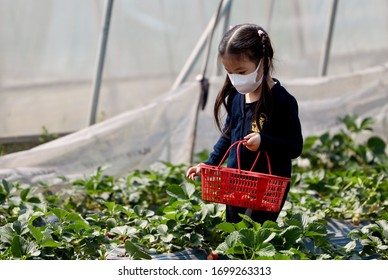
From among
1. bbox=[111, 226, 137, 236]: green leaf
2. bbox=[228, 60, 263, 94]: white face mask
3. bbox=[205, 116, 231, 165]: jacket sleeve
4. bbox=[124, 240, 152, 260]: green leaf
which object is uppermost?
bbox=[228, 60, 263, 94]: white face mask

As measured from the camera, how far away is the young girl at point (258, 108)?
3848mm

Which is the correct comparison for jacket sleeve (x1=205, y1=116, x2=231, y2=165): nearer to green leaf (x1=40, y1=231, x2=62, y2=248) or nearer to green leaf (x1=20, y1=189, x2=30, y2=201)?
green leaf (x1=40, y1=231, x2=62, y2=248)

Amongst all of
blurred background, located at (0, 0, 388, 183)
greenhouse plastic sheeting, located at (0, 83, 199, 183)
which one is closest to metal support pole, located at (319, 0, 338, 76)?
blurred background, located at (0, 0, 388, 183)

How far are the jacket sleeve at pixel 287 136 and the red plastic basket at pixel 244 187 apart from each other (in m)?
0.08

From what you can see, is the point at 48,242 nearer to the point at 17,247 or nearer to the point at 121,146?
the point at 17,247

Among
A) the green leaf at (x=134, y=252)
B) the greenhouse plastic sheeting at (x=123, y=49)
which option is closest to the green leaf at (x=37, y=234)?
the green leaf at (x=134, y=252)

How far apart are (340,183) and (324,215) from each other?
51 centimetres

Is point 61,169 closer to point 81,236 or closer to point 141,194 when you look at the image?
point 141,194

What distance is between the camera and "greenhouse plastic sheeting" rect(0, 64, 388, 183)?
5.30 metres

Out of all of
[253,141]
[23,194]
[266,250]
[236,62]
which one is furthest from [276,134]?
[23,194]

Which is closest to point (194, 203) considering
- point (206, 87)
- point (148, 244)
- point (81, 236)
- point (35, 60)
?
point (148, 244)

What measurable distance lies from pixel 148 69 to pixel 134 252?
3.22 meters

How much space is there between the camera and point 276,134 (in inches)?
155

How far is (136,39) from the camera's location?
6.76 meters
